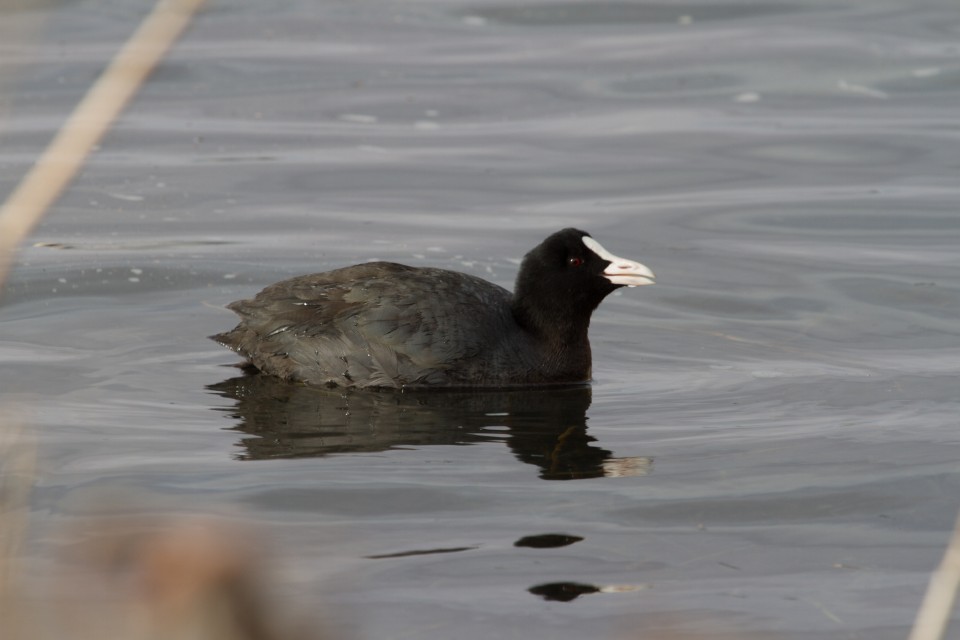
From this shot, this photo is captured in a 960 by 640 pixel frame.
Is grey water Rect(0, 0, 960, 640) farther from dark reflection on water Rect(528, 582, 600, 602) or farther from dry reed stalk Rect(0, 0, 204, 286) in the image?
dry reed stalk Rect(0, 0, 204, 286)

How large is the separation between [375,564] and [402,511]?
65 cm

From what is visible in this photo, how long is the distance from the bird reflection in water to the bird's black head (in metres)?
0.39

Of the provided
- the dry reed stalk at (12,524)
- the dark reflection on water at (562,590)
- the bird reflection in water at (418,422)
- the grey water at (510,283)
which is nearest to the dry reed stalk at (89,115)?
the dry reed stalk at (12,524)

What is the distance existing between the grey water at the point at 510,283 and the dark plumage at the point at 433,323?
167 millimetres

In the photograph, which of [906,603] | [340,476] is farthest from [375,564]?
[906,603]

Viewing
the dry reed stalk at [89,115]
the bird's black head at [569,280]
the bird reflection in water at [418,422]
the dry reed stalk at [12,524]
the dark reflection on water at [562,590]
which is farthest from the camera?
the bird's black head at [569,280]

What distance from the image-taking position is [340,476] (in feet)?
20.8

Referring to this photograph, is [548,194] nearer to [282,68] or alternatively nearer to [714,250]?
[714,250]

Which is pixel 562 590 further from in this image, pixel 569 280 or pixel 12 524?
pixel 569 280

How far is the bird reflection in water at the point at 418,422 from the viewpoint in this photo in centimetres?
674

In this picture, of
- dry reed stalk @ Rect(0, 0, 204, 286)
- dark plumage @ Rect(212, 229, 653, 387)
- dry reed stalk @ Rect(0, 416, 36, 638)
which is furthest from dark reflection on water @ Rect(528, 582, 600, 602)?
dry reed stalk @ Rect(0, 0, 204, 286)

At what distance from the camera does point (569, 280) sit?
325 inches

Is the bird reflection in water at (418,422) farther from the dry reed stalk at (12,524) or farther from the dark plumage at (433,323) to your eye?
the dry reed stalk at (12,524)

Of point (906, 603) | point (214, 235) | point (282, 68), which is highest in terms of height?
point (282, 68)
